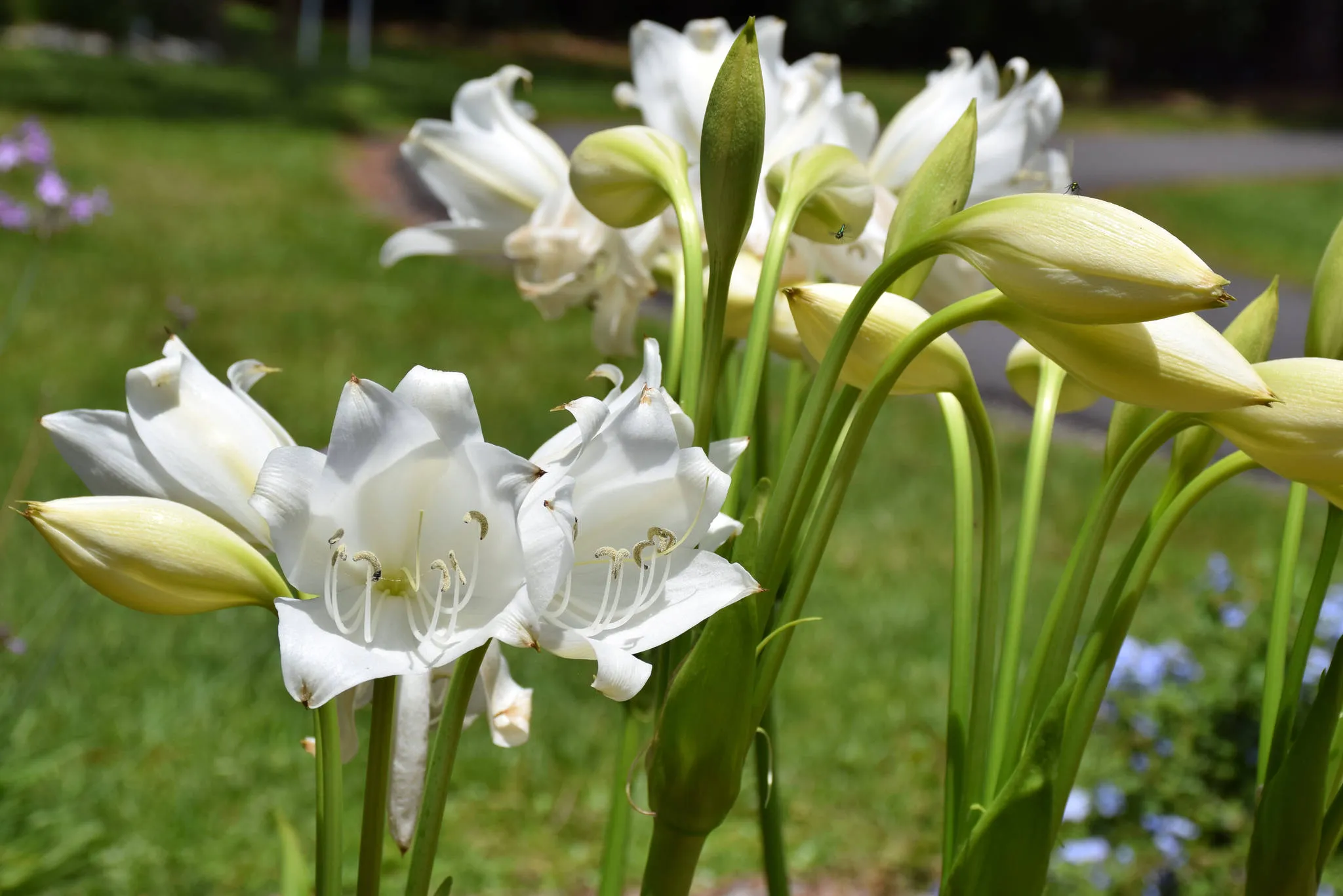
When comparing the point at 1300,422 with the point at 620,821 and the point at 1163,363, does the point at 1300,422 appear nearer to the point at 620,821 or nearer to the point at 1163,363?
the point at 1163,363

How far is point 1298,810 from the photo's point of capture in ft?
2.11

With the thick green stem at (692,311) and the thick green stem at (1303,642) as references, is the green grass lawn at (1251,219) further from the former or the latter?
the thick green stem at (692,311)

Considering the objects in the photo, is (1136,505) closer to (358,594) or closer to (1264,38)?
(358,594)

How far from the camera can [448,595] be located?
1.93 ft

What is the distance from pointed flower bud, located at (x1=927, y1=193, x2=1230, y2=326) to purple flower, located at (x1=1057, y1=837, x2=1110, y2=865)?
4.89 ft

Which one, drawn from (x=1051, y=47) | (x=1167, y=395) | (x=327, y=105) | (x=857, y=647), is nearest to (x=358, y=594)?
(x=1167, y=395)

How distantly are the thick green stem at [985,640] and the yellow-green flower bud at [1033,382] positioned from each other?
93 millimetres

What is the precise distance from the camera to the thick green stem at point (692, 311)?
0.64 m

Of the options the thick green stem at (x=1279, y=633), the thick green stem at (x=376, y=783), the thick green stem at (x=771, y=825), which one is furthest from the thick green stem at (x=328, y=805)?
the thick green stem at (x=1279, y=633)

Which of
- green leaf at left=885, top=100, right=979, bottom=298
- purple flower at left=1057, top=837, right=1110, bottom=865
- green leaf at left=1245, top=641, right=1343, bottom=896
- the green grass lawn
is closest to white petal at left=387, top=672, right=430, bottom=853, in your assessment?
green leaf at left=885, top=100, right=979, bottom=298

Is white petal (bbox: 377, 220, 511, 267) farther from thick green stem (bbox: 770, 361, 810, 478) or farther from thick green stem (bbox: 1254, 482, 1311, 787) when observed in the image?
thick green stem (bbox: 1254, 482, 1311, 787)

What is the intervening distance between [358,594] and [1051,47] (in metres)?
17.4

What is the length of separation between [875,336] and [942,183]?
8 cm

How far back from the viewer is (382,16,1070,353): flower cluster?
0.85 m
